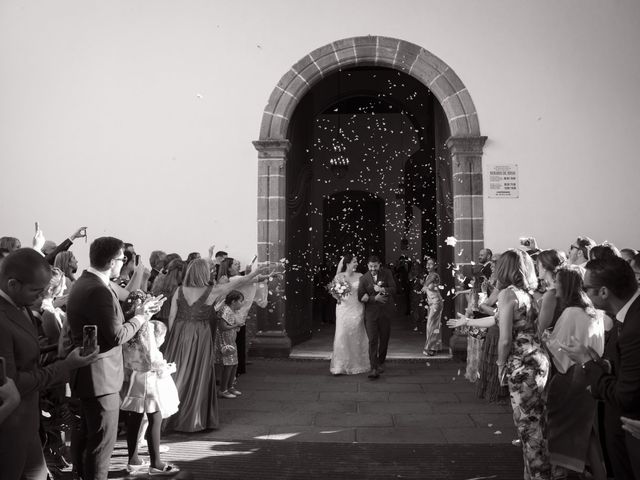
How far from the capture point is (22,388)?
1974 mm

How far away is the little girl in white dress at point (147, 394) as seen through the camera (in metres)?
3.52

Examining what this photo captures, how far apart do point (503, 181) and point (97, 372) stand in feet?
20.5

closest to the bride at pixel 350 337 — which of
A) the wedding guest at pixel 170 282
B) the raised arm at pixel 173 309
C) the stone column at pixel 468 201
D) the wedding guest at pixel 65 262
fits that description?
the stone column at pixel 468 201

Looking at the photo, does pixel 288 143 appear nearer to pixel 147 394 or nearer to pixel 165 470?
pixel 147 394

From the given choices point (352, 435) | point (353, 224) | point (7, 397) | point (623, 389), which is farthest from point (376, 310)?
point (353, 224)

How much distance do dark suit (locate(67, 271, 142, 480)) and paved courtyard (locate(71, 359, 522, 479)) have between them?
0.86 meters

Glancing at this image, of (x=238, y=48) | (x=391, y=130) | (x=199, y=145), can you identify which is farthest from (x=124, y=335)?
(x=391, y=130)

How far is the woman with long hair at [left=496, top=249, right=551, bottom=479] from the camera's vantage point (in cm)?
330

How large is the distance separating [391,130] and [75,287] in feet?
42.9

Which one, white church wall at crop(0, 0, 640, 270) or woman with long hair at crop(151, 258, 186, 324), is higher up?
white church wall at crop(0, 0, 640, 270)

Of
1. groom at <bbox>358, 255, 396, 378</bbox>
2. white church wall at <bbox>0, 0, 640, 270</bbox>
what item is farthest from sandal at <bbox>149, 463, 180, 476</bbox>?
white church wall at <bbox>0, 0, 640, 270</bbox>

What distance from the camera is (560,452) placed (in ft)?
10.8

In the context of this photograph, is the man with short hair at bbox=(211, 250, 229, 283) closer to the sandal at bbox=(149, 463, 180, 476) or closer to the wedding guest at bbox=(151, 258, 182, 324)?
the wedding guest at bbox=(151, 258, 182, 324)

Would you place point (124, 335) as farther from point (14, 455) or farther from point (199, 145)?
point (199, 145)
